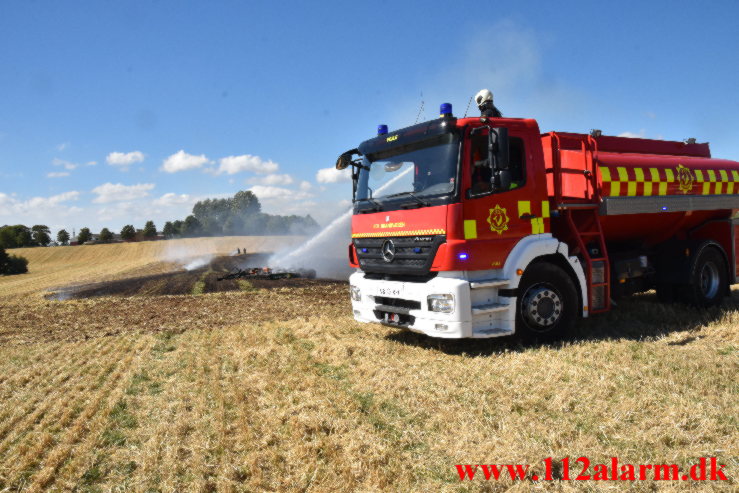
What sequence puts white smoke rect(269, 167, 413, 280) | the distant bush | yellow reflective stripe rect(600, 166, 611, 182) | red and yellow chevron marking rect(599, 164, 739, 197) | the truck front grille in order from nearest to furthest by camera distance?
the truck front grille < yellow reflective stripe rect(600, 166, 611, 182) < red and yellow chevron marking rect(599, 164, 739, 197) < white smoke rect(269, 167, 413, 280) < the distant bush

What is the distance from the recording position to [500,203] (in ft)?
21.5

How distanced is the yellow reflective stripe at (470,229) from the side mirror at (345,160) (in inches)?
96.8

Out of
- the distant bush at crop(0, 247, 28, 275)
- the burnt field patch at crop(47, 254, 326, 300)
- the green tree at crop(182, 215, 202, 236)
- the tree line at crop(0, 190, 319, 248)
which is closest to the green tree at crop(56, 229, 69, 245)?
the tree line at crop(0, 190, 319, 248)

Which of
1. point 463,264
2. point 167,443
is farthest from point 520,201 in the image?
point 167,443

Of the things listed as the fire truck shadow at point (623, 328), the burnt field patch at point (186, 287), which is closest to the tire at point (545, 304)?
the fire truck shadow at point (623, 328)

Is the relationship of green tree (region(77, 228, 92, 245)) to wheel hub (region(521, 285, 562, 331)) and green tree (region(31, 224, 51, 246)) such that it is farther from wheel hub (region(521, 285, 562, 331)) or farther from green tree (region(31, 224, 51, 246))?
wheel hub (region(521, 285, 562, 331))

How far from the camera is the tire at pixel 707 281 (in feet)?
29.2

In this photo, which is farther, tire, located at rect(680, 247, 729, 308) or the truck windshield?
tire, located at rect(680, 247, 729, 308)

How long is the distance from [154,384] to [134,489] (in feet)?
9.35

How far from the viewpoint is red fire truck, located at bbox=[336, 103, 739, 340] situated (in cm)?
631

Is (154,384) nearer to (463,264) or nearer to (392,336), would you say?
(392,336)

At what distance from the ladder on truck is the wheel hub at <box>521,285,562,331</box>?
69 cm

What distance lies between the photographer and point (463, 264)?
627 centimetres

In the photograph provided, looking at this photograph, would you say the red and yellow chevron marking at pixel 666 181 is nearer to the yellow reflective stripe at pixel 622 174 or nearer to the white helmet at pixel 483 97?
the yellow reflective stripe at pixel 622 174
